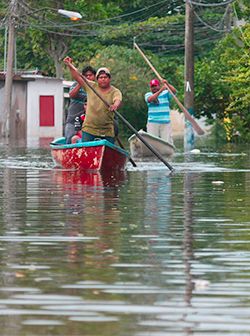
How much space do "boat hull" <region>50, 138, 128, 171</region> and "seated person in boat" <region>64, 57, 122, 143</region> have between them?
0.37m

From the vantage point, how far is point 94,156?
23844 millimetres

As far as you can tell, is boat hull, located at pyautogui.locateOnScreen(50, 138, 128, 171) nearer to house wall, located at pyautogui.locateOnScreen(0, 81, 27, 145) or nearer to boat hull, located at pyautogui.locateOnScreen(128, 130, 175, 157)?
boat hull, located at pyautogui.locateOnScreen(128, 130, 175, 157)

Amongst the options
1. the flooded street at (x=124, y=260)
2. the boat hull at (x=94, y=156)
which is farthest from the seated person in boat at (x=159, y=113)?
the flooded street at (x=124, y=260)

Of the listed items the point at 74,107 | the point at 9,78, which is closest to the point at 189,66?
the point at 9,78

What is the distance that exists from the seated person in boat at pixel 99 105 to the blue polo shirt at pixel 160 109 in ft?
21.8

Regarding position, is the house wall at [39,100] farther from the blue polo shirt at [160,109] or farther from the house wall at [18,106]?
the blue polo shirt at [160,109]

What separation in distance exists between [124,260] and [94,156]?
42.8 feet

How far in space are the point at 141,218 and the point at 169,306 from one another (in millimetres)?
6009

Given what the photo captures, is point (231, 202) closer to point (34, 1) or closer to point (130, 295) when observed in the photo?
point (130, 295)

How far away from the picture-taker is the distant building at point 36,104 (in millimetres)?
64250

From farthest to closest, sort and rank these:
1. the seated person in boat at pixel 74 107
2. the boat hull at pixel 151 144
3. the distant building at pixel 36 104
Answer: the distant building at pixel 36 104, the boat hull at pixel 151 144, the seated person in boat at pixel 74 107

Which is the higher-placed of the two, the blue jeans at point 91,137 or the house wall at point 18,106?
the blue jeans at point 91,137

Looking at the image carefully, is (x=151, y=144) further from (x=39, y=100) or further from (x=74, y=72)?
(x=39, y=100)

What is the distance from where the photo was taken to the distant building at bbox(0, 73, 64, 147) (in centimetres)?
6425
